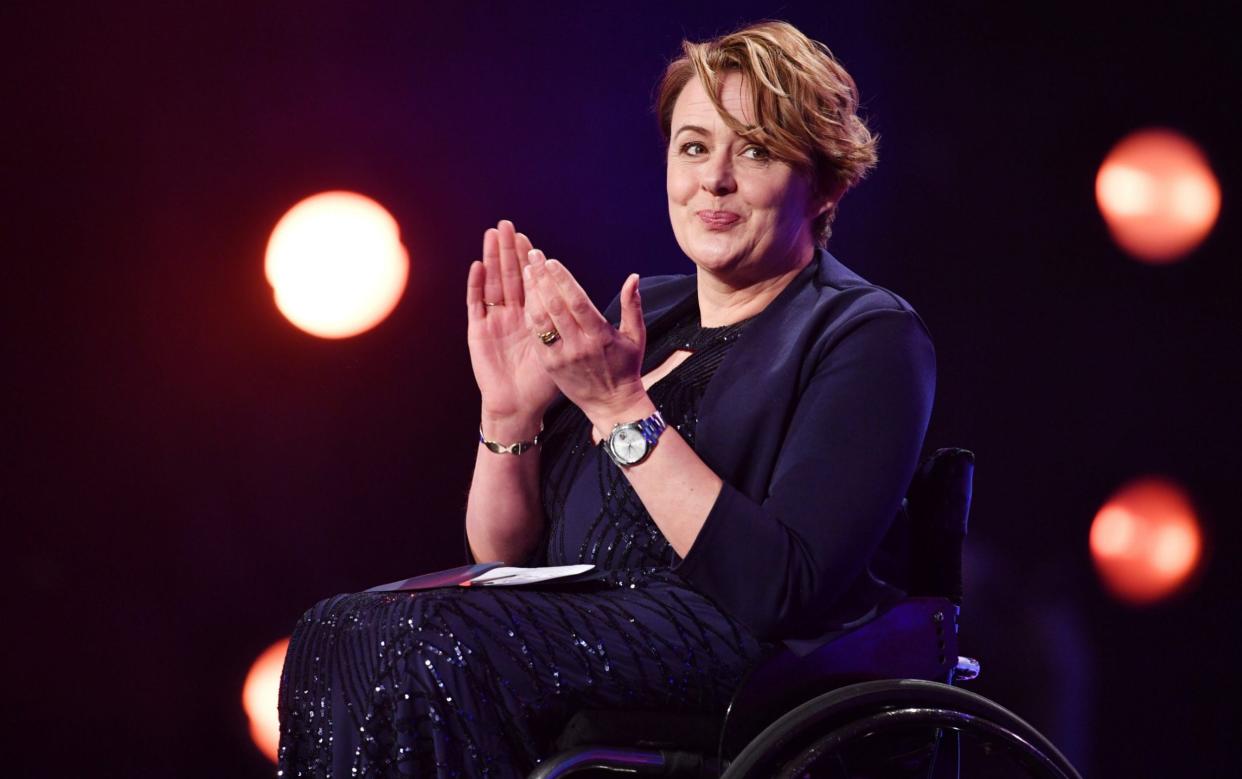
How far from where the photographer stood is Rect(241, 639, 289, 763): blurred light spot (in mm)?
2332

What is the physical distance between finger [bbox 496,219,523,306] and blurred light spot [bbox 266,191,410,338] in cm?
79

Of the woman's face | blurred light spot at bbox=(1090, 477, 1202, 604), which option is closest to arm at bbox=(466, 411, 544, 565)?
the woman's face

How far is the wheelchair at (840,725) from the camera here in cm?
115

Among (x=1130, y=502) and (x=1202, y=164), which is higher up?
(x=1202, y=164)

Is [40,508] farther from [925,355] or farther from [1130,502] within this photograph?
[1130,502]

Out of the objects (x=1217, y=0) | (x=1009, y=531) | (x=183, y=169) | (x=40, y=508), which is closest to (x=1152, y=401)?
(x=1009, y=531)

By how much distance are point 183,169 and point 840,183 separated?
130 cm

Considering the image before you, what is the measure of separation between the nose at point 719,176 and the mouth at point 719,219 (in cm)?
3

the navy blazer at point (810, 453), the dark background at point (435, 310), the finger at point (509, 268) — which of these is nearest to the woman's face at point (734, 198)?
the navy blazer at point (810, 453)

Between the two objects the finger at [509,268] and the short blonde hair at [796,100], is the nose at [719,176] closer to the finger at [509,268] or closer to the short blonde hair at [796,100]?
the short blonde hair at [796,100]

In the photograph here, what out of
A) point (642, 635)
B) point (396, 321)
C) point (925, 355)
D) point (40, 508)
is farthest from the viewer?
point (396, 321)

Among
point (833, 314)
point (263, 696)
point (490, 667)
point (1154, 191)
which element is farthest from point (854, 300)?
point (263, 696)

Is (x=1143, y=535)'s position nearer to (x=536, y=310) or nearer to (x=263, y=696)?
(x=536, y=310)

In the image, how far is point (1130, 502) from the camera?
8.07ft
